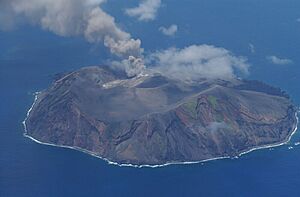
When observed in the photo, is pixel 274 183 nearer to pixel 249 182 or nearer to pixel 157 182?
pixel 249 182

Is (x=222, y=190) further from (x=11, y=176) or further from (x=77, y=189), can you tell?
(x=11, y=176)

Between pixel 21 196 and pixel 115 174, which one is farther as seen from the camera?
pixel 115 174

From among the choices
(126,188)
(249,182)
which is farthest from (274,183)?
(126,188)

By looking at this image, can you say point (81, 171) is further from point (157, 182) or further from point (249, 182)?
point (249, 182)

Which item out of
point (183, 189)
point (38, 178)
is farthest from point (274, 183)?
point (38, 178)

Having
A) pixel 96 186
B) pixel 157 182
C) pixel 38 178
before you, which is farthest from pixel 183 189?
pixel 38 178

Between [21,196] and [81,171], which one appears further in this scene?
[81,171]
